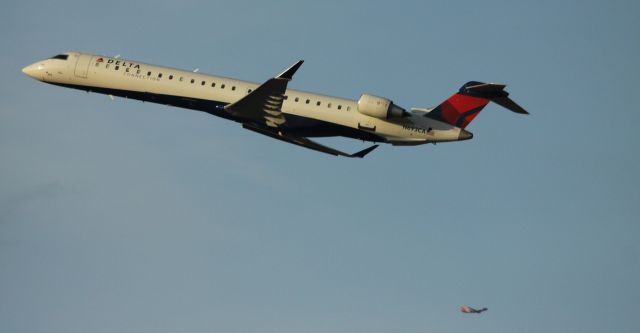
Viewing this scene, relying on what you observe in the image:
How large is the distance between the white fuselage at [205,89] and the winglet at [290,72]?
3.91 meters

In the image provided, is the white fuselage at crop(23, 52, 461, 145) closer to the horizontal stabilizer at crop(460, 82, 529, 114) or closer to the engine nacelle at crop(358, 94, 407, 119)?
the engine nacelle at crop(358, 94, 407, 119)

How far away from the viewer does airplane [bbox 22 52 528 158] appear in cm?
4503

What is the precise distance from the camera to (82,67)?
4981 cm

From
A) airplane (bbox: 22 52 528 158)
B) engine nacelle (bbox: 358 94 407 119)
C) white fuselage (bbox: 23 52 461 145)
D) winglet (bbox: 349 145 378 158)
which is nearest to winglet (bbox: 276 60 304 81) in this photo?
airplane (bbox: 22 52 528 158)

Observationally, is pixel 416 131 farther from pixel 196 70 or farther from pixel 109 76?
pixel 109 76

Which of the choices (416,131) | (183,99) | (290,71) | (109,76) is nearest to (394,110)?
(416,131)

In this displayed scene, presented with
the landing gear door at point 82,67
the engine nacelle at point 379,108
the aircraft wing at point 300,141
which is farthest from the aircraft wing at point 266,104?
the landing gear door at point 82,67

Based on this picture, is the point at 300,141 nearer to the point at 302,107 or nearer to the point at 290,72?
the point at 302,107

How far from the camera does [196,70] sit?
48.8 m

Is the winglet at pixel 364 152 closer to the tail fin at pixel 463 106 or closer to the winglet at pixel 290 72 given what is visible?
the tail fin at pixel 463 106

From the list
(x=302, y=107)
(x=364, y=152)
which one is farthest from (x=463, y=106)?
(x=302, y=107)

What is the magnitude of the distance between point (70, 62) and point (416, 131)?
1851 centimetres

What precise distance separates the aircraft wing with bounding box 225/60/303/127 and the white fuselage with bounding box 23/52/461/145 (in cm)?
129

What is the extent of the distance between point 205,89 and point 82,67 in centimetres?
716
